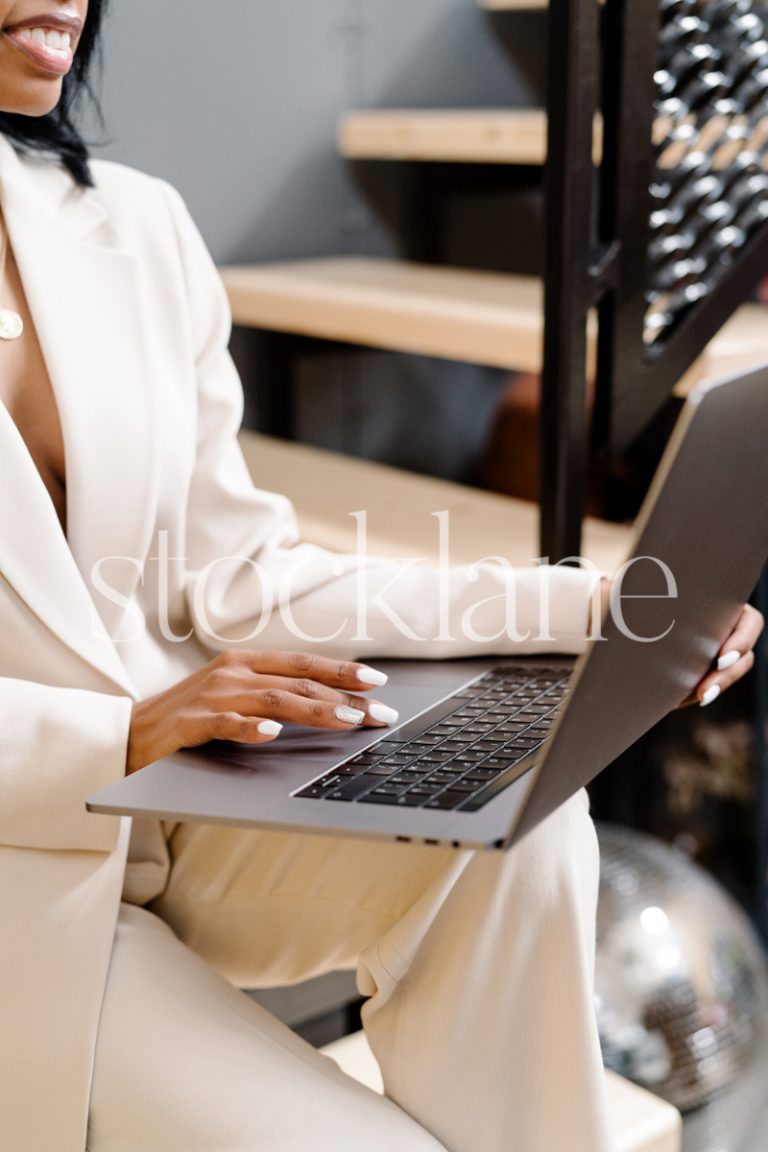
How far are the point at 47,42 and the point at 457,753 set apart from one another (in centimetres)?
63

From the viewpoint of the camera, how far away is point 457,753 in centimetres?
90

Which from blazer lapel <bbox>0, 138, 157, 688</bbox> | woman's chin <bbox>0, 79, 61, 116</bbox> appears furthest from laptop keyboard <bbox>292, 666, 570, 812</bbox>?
woman's chin <bbox>0, 79, 61, 116</bbox>

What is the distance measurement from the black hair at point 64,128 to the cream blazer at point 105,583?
0.01m

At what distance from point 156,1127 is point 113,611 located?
1.32ft

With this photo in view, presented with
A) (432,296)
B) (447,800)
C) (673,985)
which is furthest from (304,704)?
(432,296)

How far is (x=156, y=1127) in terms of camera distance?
93 cm

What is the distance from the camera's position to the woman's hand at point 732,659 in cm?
103

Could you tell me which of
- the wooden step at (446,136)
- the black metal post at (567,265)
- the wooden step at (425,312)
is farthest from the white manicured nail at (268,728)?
the wooden step at (446,136)

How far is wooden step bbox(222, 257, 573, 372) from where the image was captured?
181 centimetres

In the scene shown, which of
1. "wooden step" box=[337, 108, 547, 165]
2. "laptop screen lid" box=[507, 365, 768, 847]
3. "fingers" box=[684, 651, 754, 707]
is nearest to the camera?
"laptop screen lid" box=[507, 365, 768, 847]

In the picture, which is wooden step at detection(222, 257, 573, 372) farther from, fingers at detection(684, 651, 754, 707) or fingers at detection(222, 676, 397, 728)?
fingers at detection(222, 676, 397, 728)

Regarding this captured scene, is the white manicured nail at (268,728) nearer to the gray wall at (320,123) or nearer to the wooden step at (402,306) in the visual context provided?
the wooden step at (402,306)

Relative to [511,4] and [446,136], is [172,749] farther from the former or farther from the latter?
[511,4]

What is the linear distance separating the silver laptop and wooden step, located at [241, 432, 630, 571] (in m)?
0.77
